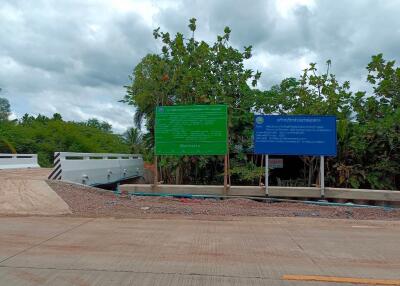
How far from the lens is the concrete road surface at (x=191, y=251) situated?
5.72 meters

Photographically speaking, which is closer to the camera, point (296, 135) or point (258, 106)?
point (296, 135)

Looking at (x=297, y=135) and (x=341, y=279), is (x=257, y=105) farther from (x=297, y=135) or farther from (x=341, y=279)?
(x=341, y=279)

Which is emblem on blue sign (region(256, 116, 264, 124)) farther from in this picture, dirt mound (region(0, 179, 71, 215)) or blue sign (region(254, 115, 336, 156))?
dirt mound (region(0, 179, 71, 215))

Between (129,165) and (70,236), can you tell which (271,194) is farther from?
(129,165)

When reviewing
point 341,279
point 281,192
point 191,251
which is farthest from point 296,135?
point 341,279

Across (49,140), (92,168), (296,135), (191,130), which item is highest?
(49,140)

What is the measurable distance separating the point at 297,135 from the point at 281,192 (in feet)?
6.57

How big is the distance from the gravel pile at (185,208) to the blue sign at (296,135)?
6.07 feet

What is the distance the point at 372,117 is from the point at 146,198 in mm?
10281

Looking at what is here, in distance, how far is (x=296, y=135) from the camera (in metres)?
14.1

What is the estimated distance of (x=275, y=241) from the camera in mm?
8008

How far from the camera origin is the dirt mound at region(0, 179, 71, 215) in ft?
36.8

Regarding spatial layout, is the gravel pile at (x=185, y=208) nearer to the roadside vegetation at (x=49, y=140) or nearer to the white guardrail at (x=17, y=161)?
the white guardrail at (x=17, y=161)

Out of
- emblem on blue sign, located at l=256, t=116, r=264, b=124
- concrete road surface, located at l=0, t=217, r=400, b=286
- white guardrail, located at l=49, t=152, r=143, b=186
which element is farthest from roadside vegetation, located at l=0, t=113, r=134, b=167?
concrete road surface, located at l=0, t=217, r=400, b=286
